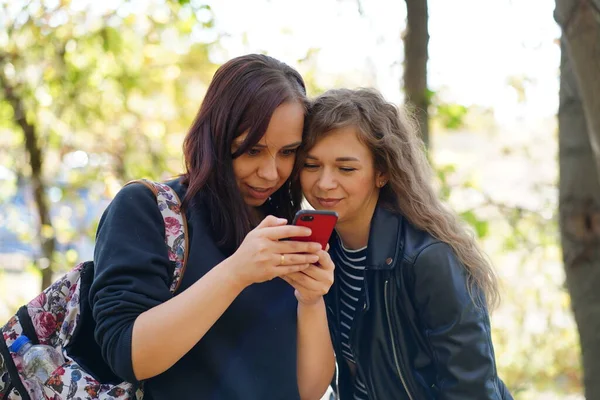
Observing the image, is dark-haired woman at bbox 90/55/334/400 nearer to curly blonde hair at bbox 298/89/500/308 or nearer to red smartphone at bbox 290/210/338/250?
red smartphone at bbox 290/210/338/250

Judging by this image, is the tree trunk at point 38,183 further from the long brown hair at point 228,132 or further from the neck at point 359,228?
the long brown hair at point 228,132

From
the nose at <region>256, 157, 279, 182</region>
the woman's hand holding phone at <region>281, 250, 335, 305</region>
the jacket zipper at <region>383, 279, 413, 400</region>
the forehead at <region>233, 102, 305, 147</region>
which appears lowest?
the jacket zipper at <region>383, 279, 413, 400</region>

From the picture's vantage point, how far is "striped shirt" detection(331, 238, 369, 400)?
2.26m

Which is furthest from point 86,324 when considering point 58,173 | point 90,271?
point 58,173

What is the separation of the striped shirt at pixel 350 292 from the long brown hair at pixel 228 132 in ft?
1.48

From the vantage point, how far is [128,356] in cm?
159

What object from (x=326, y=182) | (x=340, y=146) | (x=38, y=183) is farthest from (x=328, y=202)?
(x=38, y=183)

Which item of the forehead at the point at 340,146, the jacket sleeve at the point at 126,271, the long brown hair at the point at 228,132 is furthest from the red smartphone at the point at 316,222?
the forehead at the point at 340,146

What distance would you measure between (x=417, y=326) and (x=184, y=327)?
0.78 m

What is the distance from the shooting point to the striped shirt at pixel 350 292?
226 cm

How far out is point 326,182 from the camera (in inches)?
84.7

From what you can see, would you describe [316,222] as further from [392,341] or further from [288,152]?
[392,341]

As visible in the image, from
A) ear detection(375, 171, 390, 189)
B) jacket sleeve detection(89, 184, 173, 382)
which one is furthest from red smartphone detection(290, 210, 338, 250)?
ear detection(375, 171, 390, 189)

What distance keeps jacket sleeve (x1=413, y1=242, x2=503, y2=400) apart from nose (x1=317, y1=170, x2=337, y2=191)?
333 mm
